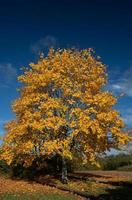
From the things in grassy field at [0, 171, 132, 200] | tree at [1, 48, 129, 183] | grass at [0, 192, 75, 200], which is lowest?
grass at [0, 192, 75, 200]

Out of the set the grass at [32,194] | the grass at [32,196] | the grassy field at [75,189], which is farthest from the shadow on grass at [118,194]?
the grass at [32,196]

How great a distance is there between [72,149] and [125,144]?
3.92 m

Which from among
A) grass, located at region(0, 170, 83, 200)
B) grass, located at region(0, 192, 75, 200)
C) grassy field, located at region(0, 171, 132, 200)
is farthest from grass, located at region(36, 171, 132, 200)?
grass, located at region(0, 192, 75, 200)

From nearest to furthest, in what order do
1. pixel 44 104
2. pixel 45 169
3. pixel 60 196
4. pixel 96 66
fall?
pixel 60 196
pixel 44 104
pixel 96 66
pixel 45 169

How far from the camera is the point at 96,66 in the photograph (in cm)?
3180

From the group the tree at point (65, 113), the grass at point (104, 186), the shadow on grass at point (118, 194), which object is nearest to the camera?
the shadow on grass at point (118, 194)

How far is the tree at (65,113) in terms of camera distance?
29109 mm

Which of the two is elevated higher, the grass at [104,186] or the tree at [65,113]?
the tree at [65,113]

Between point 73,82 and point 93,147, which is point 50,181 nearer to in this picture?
point 93,147

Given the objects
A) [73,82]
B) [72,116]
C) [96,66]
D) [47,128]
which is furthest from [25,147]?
[96,66]

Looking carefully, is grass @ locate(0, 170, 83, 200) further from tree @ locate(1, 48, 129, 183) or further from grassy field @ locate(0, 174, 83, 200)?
tree @ locate(1, 48, 129, 183)

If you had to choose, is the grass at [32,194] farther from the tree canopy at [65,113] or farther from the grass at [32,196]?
the tree canopy at [65,113]

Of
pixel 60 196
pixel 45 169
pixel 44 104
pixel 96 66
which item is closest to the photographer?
pixel 60 196

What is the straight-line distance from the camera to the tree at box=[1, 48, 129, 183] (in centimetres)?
2911
